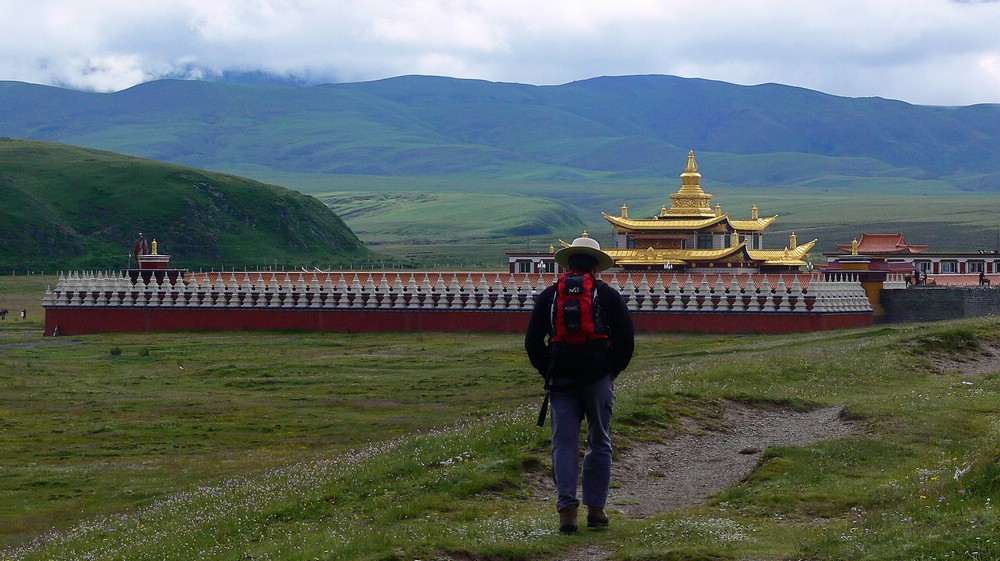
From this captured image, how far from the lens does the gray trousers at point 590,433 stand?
588 inches

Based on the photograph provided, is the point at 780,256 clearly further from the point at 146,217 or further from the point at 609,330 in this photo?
the point at 146,217

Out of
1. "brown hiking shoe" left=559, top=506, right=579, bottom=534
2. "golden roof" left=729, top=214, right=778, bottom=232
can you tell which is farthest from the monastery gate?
"brown hiking shoe" left=559, top=506, right=579, bottom=534

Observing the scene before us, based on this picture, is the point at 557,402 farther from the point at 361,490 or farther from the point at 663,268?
the point at 663,268

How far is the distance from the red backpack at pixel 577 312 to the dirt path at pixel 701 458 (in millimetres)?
1942

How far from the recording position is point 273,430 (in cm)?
2984

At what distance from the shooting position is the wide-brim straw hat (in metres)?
14.9

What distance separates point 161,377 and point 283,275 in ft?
59.0

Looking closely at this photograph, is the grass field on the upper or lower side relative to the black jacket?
lower

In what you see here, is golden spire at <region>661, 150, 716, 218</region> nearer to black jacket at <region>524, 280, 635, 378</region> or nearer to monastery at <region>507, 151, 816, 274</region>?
monastery at <region>507, 151, 816, 274</region>

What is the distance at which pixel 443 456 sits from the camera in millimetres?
18969

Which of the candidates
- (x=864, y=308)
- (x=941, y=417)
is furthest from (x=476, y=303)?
(x=941, y=417)

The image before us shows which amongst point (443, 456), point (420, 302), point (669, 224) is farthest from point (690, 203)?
point (443, 456)

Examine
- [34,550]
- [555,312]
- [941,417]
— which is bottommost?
[34,550]

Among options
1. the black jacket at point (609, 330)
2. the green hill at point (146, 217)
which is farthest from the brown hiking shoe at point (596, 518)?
the green hill at point (146, 217)
